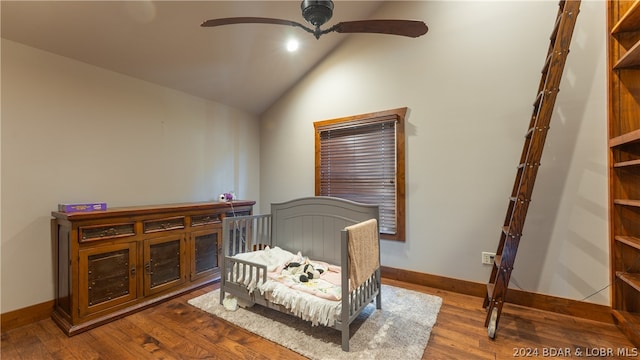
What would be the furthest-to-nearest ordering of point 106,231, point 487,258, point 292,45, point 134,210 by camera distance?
point 292,45 → point 487,258 → point 134,210 → point 106,231

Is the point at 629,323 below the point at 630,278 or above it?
below

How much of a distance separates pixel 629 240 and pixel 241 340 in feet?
9.58

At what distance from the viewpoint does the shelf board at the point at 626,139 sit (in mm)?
1719

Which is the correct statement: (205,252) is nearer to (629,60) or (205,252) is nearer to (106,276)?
(106,276)

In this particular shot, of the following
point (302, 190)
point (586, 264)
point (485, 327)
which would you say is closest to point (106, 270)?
point (302, 190)

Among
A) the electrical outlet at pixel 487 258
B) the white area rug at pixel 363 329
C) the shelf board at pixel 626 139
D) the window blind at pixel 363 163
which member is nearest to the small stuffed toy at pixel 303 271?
the white area rug at pixel 363 329

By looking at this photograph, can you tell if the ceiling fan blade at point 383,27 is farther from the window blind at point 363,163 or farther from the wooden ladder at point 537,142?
the window blind at point 363,163

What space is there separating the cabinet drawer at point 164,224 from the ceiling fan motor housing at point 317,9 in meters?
2.25

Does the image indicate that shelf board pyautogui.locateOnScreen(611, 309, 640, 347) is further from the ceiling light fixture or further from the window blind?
the ceiling light fixture

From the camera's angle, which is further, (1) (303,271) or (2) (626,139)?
(1) (303,271)

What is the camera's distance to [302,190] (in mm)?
3906

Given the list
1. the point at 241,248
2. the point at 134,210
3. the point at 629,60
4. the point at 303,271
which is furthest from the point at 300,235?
the point at 629,60

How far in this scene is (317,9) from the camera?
1670mm

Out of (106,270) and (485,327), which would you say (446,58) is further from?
(106,270)
